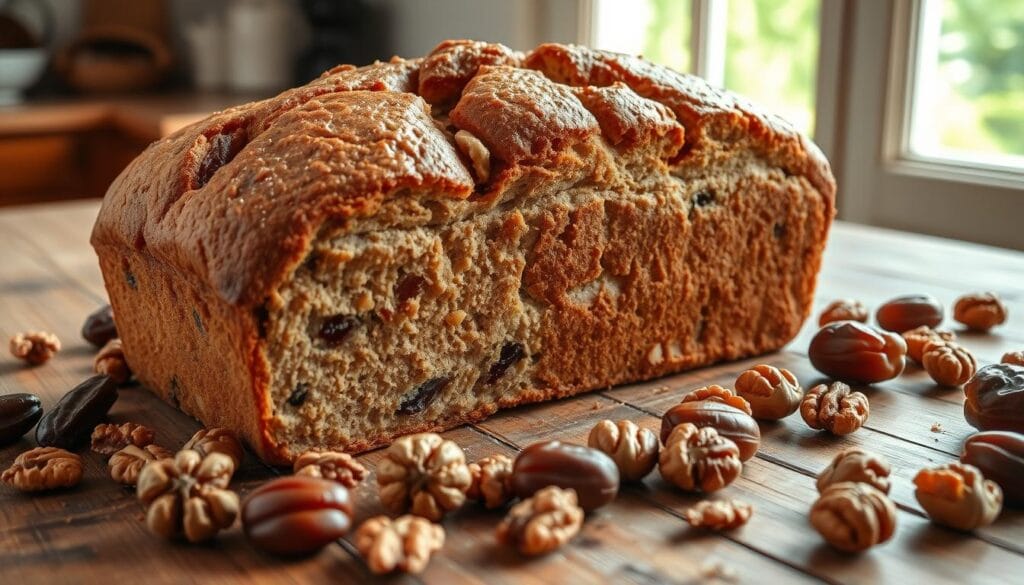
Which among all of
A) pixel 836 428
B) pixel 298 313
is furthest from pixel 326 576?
pixel 836 428

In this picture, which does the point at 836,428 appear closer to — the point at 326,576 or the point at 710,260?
the point at 710,260

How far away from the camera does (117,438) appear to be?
124 cm

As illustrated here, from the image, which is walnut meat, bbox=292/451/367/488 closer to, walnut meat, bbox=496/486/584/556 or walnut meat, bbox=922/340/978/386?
walnut meat, bbox=496/486/584/556

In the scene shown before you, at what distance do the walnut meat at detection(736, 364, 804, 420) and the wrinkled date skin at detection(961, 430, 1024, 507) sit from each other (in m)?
0.24

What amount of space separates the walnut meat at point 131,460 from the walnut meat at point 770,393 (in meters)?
0.69

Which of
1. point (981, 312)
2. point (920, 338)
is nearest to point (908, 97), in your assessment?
point (981, 312)

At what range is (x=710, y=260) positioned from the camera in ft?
4.92

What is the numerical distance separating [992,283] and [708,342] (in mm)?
735

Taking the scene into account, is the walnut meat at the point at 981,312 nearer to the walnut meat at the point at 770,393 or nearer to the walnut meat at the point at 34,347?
the walnut meat at the point at 770,393

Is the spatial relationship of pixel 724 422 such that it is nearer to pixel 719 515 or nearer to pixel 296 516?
pixel 719 515

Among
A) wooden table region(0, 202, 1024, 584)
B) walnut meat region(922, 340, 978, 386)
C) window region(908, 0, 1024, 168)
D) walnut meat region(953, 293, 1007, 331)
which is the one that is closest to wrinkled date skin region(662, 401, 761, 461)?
wooden table region(0, 202, 1024, 584)

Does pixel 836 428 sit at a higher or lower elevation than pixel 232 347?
lower

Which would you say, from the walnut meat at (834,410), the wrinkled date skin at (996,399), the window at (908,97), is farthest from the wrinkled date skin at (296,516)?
the window at (908,97)

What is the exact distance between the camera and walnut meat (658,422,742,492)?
1083 mm
